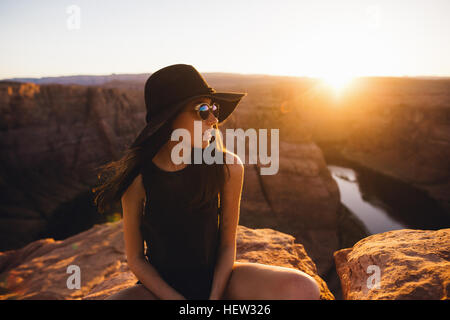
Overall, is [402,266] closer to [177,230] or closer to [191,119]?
[177,230]

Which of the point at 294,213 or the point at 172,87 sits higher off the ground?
the point at 172,87

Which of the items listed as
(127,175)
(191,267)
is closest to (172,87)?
(127,175)

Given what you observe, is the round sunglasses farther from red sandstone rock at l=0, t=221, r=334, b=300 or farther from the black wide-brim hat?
red sandstone rock at l=0, t=221, r=334, b=300

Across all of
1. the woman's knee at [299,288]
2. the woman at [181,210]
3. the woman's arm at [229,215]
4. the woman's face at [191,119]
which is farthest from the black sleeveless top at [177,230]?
the woman's knee at [299,288]

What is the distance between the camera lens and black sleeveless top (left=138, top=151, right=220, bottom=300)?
1.58 m

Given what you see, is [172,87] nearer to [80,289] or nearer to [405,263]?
[405,263]

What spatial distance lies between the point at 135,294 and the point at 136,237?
0.35 metres

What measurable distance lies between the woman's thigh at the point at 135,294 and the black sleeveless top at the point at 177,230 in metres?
0.14

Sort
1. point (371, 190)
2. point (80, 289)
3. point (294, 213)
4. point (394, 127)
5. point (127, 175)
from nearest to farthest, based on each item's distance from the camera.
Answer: point (127, 175) < point (80, 289) < point (294, 213) < point (371, 190) < point (394, 127)

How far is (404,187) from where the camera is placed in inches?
1207

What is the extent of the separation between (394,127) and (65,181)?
155 feet

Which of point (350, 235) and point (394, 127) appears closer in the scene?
point (350, 235)

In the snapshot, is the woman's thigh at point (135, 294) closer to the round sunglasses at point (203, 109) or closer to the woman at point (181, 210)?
the woman at point (181, 210)

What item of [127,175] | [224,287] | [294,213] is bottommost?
[294,213]
